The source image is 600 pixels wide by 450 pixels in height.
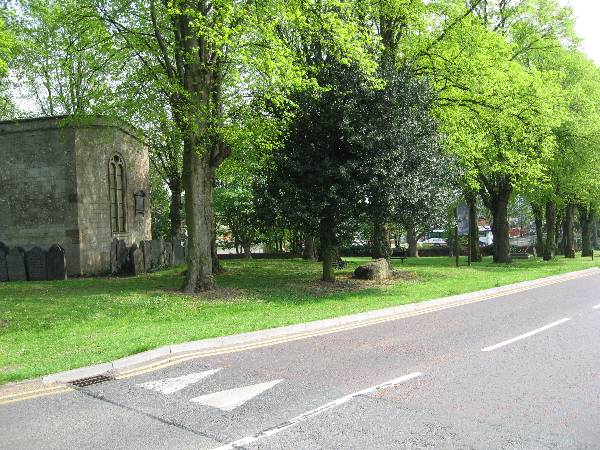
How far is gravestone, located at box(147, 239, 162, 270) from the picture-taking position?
84.8 ft

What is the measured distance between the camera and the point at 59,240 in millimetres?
22203

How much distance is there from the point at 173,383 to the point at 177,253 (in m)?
22.8

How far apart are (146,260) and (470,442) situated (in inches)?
827

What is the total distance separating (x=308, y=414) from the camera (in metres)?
5.57

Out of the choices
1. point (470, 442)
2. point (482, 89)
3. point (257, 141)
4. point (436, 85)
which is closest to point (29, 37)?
point (257, 141)

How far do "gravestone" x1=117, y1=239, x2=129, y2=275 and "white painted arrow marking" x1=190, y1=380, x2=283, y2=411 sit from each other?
1808 centimetres

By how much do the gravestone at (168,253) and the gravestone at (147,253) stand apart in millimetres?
2802

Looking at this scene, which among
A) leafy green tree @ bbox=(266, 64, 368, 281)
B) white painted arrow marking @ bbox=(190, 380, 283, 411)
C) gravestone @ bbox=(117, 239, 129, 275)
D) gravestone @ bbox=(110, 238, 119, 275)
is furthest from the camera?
gravestone @ bbox=(117, 239, 129, 275)

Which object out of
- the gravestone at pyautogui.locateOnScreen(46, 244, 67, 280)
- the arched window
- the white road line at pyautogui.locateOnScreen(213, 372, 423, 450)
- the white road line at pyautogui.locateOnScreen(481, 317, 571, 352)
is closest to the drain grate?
the white road line at pyautogui.locateOnScreen(213, 372, 423, 450)

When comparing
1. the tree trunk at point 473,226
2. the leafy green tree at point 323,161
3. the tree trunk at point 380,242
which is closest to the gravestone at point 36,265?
the leafy green tree at point 323,161

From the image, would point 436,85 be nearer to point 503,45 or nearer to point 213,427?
point 503,45

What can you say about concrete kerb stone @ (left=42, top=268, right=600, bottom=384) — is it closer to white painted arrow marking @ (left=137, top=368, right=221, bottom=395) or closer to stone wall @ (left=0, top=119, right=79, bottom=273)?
white painted arrow marking @ (left=137, top=368, right=221, bottom=395)

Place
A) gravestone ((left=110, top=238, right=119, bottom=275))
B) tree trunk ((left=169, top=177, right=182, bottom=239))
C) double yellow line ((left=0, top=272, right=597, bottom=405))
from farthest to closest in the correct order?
1. tree trunk ((left=169, top=177, right=182, bottom=239))
2. gravestone ((left=110, top=238, right=119, bottom=275))
3. double yellow line ((left=0, top=272, right=597, bottom=405))

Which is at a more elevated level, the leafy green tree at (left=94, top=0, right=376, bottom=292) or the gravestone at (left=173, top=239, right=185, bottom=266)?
the leafy green tree at (left=94, top=0, right=376, bottom=292)
